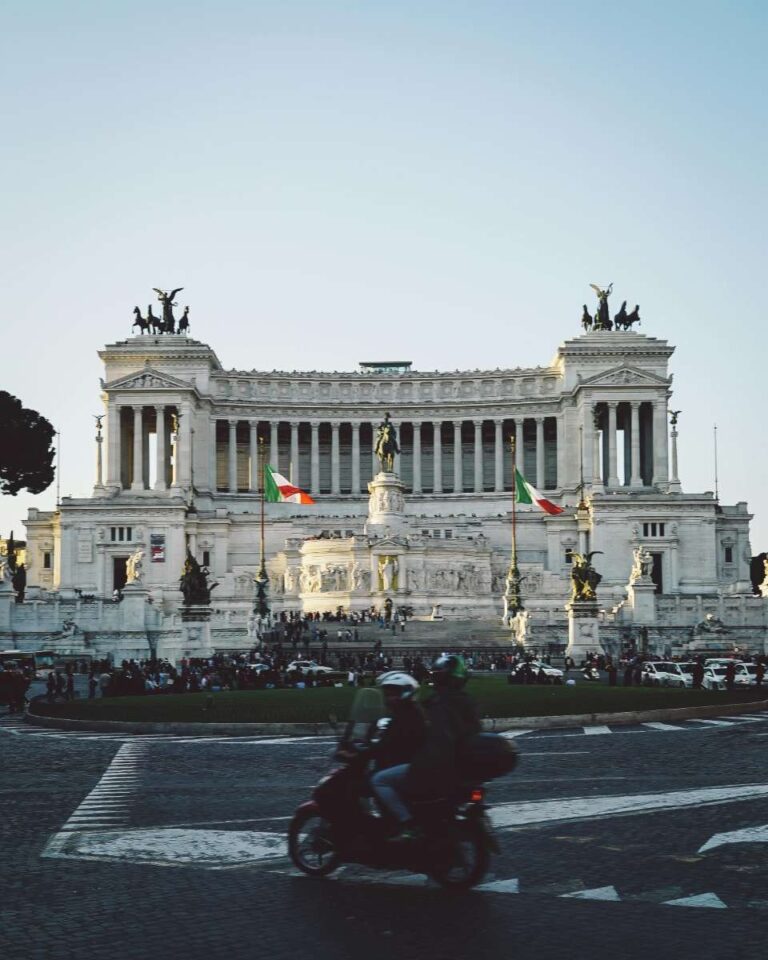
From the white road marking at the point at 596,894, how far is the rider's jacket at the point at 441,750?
5.13 feet

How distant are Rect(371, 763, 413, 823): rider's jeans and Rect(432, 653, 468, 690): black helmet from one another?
0.91 meters

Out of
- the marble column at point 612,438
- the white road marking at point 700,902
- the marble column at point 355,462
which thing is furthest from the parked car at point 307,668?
the marble column at point 355,462

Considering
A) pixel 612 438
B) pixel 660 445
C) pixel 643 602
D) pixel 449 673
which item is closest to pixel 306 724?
pixel 449 673

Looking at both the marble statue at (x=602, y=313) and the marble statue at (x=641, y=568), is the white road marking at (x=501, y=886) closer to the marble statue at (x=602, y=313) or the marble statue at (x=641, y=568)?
the marble statue at (x=641, y=568)

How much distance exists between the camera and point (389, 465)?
10756 cm

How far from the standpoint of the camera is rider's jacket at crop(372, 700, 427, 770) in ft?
46.0

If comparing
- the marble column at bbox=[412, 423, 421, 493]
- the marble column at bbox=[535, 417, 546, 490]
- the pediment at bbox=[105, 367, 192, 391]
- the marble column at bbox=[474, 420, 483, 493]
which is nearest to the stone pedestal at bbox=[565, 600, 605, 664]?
the marble column at bbox=[535, 417, 546, 490]

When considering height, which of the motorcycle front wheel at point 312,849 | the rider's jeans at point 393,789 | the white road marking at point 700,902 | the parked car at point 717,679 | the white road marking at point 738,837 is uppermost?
the rider's jeans at point 393,789

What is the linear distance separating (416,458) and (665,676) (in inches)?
2906

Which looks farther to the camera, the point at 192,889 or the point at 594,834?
the point at 594,834

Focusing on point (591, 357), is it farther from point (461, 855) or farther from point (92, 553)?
point (461, 855)

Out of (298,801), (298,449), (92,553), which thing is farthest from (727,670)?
(298,449)

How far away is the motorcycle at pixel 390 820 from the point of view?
539 inches

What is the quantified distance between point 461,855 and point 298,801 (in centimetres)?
726
